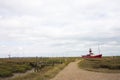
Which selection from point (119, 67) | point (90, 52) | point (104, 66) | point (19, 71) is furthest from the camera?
point (90, 52)

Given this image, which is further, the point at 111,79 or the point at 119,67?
the point at 119,67

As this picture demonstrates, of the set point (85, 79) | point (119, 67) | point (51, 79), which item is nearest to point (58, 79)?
point (51, 79)

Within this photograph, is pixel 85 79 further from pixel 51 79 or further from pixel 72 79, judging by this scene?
pixel 51 79

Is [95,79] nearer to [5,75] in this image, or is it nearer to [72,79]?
[72,79]

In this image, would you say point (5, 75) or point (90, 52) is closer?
point (5, 75)

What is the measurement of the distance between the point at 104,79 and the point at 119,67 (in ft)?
72.8

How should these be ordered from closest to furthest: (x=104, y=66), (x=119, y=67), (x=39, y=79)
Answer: (x=39, y=79), (x=119, y=67), (x=104, y=66)

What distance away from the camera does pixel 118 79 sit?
77.6 ft

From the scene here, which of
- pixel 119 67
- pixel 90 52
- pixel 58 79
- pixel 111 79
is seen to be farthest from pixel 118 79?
pixel 90 52

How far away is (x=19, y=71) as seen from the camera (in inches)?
2250

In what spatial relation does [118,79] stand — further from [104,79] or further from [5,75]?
[5,75]

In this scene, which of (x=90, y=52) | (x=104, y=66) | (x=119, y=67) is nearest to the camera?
(x=119, y=67)

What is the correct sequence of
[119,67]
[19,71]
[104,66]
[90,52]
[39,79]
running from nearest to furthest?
[39,79] < [119,67] < [104,66] < [19,71] < [90,52]

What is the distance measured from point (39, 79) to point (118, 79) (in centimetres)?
850
